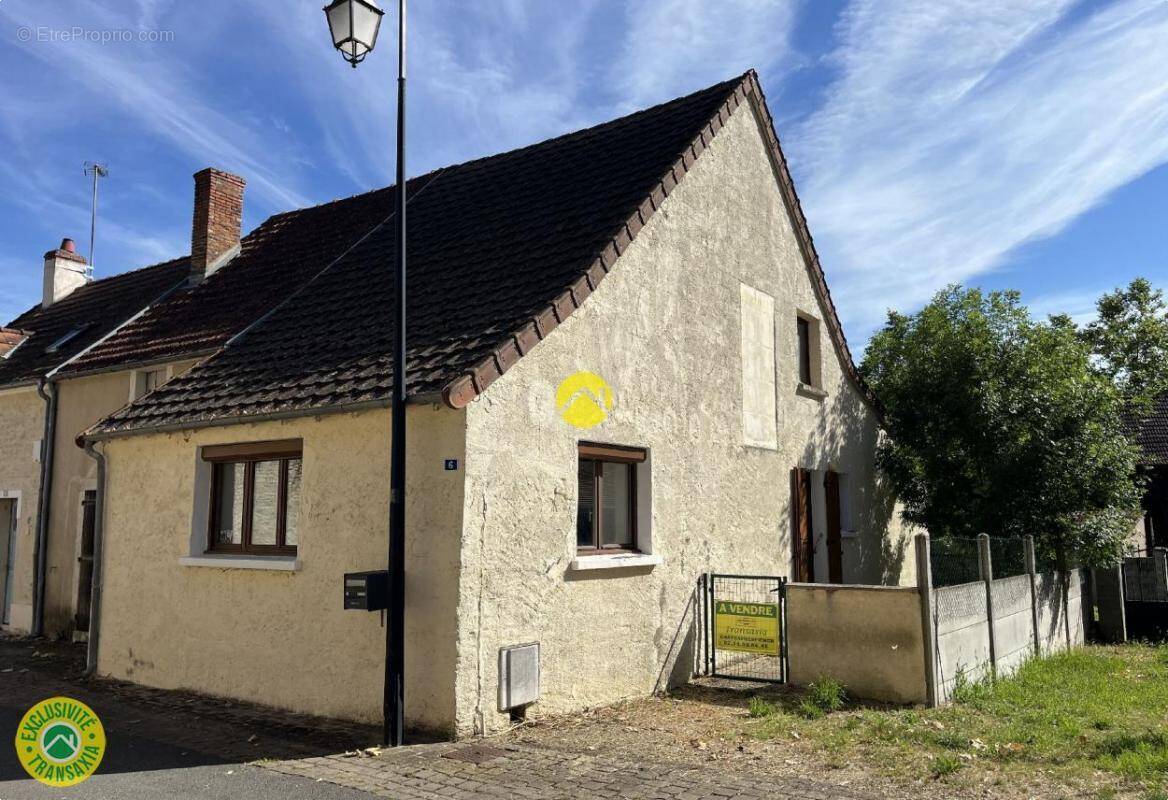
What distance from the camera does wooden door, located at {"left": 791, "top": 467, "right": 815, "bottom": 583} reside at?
1295 centimetres

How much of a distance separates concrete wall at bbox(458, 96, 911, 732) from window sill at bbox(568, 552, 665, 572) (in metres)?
0.09

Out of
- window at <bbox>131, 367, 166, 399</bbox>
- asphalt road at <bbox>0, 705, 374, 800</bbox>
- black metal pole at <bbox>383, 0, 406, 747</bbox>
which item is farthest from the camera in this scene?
window at <bbox>131, 367, 166, 399</bbox>

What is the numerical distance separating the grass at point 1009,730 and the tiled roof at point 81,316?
1294cm

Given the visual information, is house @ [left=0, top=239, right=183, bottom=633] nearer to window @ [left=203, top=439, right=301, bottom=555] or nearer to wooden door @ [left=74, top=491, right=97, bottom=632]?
wooden door @ [left=74, top=491, right=97, bottom=632]

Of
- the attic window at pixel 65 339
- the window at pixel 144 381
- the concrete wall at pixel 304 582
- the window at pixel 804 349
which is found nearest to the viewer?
the concrete wall at pixel 304 582

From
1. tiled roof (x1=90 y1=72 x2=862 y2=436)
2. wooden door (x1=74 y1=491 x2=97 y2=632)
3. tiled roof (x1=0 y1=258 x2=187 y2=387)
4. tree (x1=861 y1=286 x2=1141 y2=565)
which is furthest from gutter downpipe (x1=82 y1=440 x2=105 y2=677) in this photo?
tree (x1=861 y1=286 x2=1141 y2=565)

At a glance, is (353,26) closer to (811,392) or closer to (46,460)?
(811,392)

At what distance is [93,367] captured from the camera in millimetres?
→ 14023

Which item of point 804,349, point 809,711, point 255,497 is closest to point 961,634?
point 809,711

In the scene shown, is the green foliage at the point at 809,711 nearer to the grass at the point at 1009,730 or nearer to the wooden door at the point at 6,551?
the grass at the point at 1009,730

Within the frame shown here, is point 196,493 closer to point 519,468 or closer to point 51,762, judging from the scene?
point 51,762

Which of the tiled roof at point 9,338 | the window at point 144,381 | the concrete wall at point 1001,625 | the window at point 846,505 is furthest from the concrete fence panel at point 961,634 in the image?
the tiled roof at point 9,338

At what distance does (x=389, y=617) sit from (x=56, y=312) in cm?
1536

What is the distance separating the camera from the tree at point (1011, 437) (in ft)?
44.5
